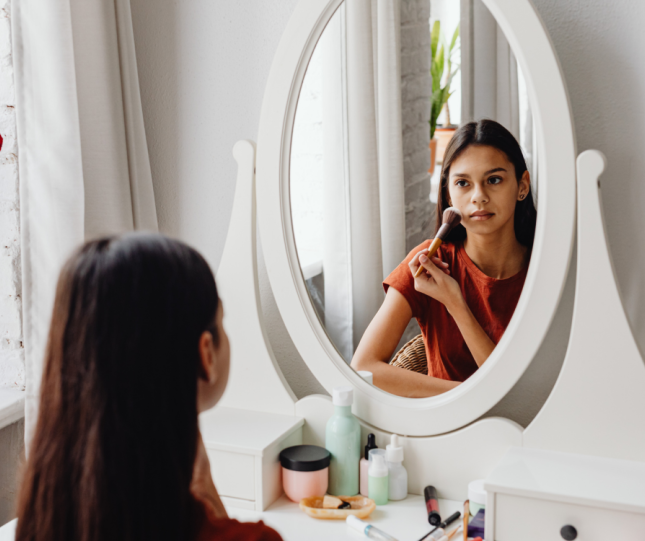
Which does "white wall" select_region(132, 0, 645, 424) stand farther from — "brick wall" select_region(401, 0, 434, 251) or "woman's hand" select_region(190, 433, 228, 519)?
"woman's hand" select_region(190, 433, 228, 519)

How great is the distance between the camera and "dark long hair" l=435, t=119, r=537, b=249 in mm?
986

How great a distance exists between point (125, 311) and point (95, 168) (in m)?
0.77

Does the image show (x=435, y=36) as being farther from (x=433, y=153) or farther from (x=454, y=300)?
(x=454, y=300)

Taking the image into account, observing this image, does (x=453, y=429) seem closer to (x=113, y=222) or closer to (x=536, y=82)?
(x=536, y=82)

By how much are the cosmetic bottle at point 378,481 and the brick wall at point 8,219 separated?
2.37 ft

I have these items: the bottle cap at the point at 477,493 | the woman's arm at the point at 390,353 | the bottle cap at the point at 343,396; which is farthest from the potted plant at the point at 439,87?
the bottle cap at the point at 477,493

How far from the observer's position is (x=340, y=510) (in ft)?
3.32

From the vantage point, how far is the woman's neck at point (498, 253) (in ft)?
3.31

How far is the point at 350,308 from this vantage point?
113cm

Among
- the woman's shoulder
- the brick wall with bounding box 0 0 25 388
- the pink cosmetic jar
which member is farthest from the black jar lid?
the brick wall with bounding box 0 0 25 388

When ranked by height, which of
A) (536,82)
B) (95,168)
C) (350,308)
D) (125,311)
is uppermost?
(536,82)

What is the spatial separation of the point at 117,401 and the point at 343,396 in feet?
1.92

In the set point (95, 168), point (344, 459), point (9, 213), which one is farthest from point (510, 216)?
point (9, 213)

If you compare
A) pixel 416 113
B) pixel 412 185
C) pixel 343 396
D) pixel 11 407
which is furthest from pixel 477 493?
pixel 11 407
